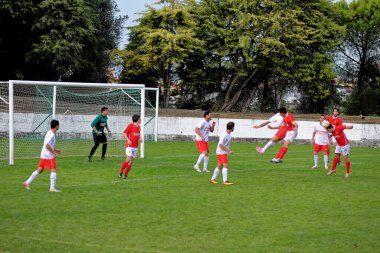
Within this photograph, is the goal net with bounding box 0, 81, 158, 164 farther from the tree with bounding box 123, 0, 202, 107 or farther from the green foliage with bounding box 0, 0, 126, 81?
the tree with bounding box 123, 0, 202, 107

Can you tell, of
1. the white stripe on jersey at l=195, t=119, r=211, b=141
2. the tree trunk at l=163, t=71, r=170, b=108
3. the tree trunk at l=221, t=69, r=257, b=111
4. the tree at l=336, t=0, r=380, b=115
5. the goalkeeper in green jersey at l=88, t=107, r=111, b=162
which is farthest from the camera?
the tree at l=336, t=0, r=380, b=115

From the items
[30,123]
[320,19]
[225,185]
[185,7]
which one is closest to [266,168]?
[225,185]

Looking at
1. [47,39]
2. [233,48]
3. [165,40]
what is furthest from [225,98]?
[47,39]

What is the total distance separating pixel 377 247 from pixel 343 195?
6451 millimetres

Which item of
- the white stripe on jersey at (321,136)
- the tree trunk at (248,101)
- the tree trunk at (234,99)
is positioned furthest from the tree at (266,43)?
the white stripe on jersey at (321,136)

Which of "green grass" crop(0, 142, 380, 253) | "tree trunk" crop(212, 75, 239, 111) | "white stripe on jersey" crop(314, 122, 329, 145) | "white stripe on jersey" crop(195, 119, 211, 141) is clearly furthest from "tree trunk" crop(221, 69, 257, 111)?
"green grass" crop(0, 142, 380, 253)

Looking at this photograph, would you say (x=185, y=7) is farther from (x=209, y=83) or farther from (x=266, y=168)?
(x=266, y=168)

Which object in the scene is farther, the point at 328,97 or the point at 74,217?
the point at 328,97

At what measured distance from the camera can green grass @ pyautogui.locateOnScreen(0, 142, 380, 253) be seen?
11156 mm

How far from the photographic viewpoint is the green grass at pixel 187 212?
11.2m

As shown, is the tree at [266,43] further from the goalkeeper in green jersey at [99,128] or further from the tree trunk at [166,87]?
the goalkeeper in green jersey at [99,128]

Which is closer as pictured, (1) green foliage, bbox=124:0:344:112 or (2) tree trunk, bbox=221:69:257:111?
(1) green foliage, bbox=124:0:344:112

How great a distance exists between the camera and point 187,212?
46.9ft

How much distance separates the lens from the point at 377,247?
1109 cm
